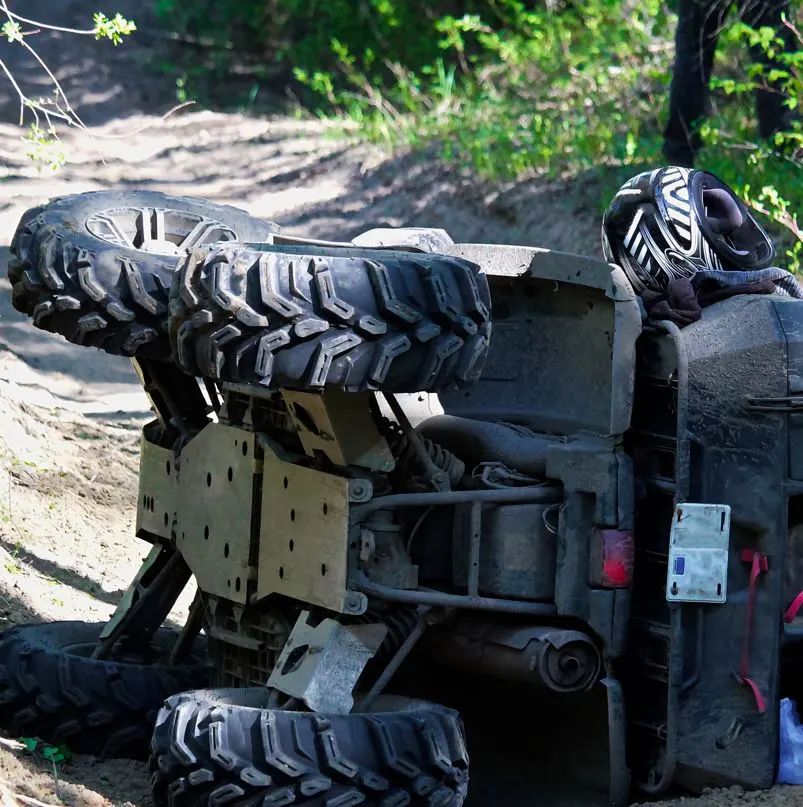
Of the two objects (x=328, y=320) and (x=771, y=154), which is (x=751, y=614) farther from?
(x=771, y=154)

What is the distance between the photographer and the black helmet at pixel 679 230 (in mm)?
4805

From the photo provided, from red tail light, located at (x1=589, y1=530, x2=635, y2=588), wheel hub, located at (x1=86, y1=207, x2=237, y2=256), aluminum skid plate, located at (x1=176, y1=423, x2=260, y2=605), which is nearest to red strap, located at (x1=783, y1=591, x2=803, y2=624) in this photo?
red tail light, located at (x1=589, y1=530, x2=635, y2=588)

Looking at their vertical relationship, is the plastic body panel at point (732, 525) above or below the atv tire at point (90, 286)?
below

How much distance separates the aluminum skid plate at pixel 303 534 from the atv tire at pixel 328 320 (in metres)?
0.47

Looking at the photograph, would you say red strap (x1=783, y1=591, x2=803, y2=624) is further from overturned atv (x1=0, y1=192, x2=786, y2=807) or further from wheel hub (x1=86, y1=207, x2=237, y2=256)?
wheel hub (x1=86, y1=207, x2=237, y2=256)

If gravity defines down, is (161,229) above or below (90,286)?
above

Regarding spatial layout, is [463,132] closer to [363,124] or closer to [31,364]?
[363,124]

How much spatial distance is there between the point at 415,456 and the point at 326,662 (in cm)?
66

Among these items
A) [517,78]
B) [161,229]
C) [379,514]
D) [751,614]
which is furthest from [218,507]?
[517,78]

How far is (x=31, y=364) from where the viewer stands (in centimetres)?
1005

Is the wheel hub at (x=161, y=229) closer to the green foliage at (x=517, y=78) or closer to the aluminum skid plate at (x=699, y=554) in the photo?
the aluminum skid plate at (x=699, y=554)

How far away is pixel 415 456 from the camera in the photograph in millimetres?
4477

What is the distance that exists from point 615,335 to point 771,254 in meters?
0.82

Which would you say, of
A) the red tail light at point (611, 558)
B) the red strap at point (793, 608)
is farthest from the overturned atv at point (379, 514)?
the red strap at point (793, 608)
